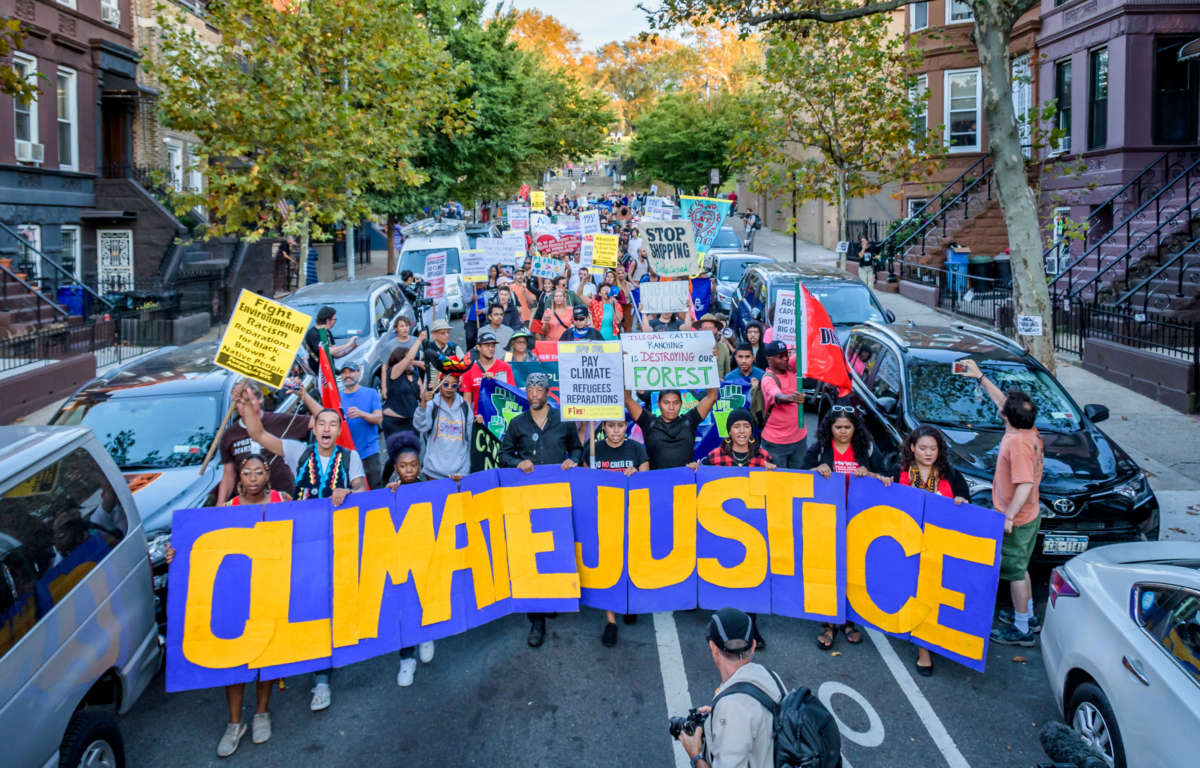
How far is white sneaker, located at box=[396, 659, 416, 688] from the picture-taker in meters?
6.31

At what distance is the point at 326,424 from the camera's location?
21.5 ft

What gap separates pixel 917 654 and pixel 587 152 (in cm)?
4494

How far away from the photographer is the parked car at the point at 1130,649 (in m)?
4.16

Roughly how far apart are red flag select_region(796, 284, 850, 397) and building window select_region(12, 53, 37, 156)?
18758mm

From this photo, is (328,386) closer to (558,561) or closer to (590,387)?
(590,387)

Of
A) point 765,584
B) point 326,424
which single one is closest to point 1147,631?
point 765,584

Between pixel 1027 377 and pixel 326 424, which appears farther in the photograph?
pixel 1027 377

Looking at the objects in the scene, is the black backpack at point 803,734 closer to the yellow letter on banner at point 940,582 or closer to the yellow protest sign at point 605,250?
the yellow letter on banner at point 940,582

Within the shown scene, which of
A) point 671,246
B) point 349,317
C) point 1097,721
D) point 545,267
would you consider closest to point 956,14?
point 545,267

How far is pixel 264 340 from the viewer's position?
7.72m

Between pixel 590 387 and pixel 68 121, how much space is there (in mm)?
20016

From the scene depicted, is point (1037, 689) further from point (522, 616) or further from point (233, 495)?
point (233, 495)

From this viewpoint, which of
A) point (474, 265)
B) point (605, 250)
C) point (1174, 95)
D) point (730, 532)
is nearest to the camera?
point (730, 532)

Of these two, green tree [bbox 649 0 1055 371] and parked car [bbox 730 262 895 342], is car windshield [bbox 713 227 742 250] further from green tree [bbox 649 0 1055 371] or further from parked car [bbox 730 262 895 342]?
green tree [bbox 649 0 1055 371]
